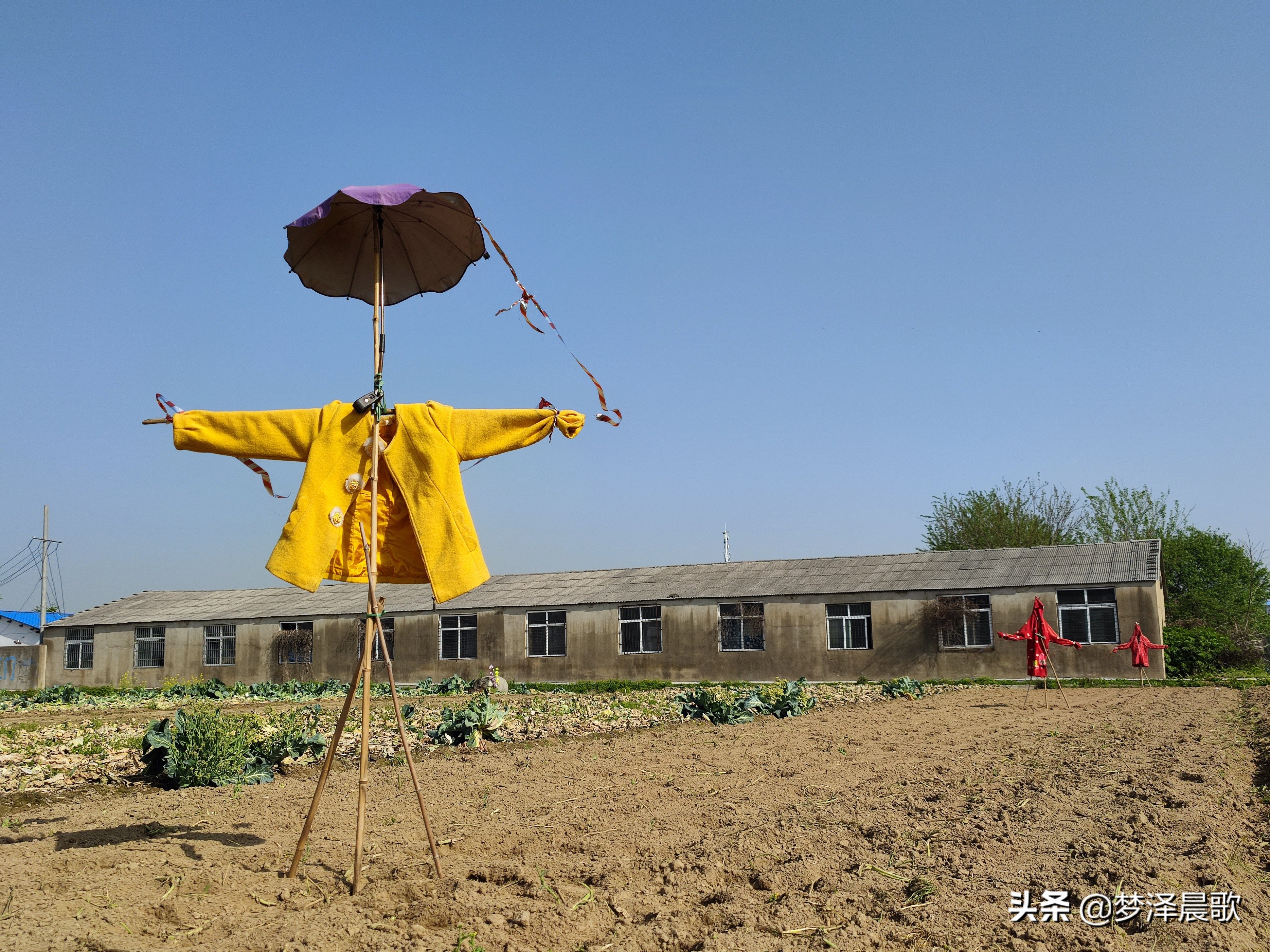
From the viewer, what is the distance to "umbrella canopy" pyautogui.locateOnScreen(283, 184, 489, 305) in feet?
15.2

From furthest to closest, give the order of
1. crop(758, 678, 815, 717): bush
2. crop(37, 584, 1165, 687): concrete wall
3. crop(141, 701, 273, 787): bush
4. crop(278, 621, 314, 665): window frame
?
crop(278, 621, 314, 665): window frame < crop(37, 584, 1165, 687): concrete wall < crop(758, 678, 815, 717): bush < crop(141, 701, 273, 787): bush

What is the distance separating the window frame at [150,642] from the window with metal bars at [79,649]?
191 centimetres

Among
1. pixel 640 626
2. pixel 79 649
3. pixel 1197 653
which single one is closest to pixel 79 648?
pixel 79 649

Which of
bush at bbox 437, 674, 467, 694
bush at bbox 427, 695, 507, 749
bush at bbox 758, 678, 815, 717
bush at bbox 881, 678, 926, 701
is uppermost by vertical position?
bush at bbox 427, 695, 507, 749

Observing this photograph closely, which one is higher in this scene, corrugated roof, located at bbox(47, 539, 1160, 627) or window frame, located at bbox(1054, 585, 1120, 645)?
corrugated roof, located at bbox(47, 539, 1160, 627)

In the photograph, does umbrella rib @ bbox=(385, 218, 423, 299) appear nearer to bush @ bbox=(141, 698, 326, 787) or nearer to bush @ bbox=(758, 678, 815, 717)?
bush @ bbox=(141, 698, 326, 787)

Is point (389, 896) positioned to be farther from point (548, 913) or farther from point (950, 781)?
point (950, 781)

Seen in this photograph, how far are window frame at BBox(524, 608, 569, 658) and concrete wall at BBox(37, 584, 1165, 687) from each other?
98 mm

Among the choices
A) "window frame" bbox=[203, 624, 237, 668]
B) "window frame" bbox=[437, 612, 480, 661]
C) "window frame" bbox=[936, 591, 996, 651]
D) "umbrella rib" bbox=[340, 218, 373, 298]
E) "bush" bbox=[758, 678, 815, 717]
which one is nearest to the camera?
"umbrella rib" bbox=[340, 218, 373, 298]

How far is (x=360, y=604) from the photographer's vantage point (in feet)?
90.0

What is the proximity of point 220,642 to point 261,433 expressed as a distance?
92.2 ft

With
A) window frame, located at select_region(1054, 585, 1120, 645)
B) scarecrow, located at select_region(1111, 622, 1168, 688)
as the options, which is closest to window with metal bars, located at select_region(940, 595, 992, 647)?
window frame, located at select_region(1054, 585, 1120, 645)

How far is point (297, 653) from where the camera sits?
2833 centimetres

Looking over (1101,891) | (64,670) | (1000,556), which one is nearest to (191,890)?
(1101,891)
